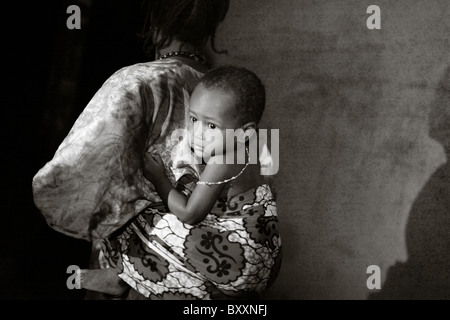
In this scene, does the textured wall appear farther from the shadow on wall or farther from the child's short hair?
the child's short hair

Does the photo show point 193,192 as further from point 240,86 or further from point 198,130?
point 240,86

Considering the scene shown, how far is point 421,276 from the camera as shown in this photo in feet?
6.36

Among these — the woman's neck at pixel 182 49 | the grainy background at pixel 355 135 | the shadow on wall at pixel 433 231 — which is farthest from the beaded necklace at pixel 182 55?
the shadow on wall at pixel 433 231

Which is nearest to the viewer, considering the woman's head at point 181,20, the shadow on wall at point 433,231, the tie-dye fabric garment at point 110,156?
the tie-dye fabric garment at point 110,156

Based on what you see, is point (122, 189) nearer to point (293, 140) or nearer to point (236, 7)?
point (293, 140)

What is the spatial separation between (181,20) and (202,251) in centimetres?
57

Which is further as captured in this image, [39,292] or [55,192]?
[39,292]

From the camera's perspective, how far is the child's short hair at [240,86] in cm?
114

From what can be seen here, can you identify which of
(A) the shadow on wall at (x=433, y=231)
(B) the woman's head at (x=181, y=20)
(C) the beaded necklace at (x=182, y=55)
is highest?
(B) the woman's head at (x=181, y=20)

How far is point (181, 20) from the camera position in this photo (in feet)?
4.24

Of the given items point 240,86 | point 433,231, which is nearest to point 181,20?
point 240,86

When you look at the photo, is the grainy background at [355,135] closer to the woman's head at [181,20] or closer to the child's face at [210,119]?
the woman's head at [181,20]

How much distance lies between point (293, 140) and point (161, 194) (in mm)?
1012

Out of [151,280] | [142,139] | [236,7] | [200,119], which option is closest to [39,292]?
[151,280]
